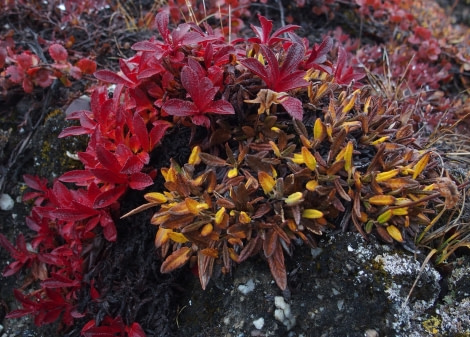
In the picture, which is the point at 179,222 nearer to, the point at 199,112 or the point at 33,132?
the point at 199,112

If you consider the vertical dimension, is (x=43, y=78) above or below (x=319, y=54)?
below

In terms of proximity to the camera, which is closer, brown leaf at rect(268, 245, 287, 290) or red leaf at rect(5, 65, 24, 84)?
brown leaf at rect(268, 245, 287, 290)

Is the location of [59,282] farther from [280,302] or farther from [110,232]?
[280,302]

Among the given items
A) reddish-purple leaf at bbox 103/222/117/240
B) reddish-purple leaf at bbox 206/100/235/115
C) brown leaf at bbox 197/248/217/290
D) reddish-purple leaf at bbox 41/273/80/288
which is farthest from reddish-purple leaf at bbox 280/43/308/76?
reddish-purple leaf at bbox 41/273/80/288

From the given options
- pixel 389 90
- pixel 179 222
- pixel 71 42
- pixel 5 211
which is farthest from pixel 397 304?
pixel 71 42

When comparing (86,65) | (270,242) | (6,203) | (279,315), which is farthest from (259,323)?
(86,65)

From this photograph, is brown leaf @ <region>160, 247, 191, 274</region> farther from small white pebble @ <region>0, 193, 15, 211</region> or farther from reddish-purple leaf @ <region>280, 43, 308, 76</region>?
small white pebble @ <region>0, 193, 15, 211</region>
